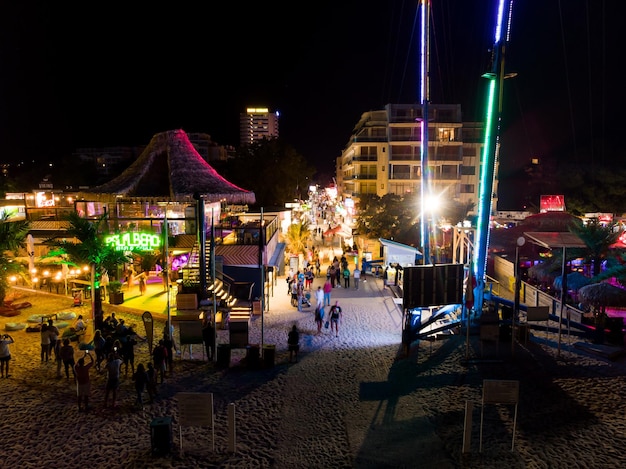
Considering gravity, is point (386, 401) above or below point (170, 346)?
below

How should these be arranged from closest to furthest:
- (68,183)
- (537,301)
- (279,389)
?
(279,389), (537,301), (68,183)

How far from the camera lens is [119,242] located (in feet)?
60.5

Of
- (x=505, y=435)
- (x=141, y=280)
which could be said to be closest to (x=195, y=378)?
(x=505, y=435)

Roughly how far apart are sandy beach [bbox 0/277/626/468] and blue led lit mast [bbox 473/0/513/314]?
8.35 feet

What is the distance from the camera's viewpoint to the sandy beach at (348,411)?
8469 mm

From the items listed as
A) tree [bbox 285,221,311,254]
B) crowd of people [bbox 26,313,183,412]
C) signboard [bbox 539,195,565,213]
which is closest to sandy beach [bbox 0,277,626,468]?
crowd of people [bbox 26,313,183,412]

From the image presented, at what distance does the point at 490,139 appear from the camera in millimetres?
15555

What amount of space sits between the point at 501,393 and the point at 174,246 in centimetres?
1830

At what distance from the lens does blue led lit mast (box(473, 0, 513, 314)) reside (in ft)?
48.9

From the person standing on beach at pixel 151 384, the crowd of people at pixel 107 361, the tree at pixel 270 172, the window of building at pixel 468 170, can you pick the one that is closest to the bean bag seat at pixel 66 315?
the crowd of people at pixel 107 361

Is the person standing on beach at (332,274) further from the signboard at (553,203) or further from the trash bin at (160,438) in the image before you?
the signboard at (553,203)

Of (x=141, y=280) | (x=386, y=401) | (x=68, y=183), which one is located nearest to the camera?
(x=386, y=401)

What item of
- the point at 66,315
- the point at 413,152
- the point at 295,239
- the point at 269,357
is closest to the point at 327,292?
the point at 269,357

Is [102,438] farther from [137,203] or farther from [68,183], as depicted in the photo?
[68,183]
